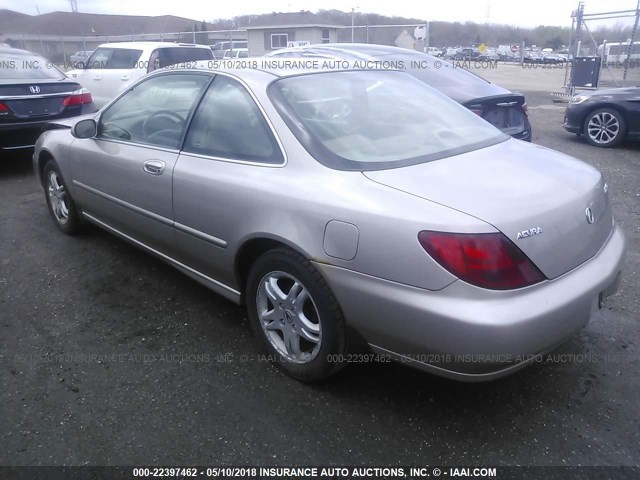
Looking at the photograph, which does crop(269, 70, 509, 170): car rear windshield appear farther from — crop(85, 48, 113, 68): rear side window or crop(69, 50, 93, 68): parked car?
crop(69, 50, 93, 68): parked car

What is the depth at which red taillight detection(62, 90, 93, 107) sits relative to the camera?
6.95 meters

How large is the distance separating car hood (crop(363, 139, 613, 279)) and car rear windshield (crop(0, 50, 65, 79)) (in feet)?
20.6

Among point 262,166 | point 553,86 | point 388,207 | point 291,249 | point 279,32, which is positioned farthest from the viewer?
point 279,32

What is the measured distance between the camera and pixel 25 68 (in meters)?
7.03

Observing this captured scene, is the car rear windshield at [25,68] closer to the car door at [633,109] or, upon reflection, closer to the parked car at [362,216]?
the parked car at [362,216]

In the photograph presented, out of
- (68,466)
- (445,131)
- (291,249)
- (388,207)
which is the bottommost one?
(68,466)

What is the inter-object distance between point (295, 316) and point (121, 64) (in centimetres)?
984

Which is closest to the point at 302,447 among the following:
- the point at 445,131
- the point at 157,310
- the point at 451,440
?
the point at 451,440

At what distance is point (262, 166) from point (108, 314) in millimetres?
1531

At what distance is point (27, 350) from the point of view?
9.76 feet

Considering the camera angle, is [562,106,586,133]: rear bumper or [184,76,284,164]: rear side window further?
[562,106,586,133]: rear bumper

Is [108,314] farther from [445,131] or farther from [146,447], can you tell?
[445,131]

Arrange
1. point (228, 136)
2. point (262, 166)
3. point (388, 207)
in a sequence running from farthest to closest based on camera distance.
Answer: point (228, 136)
point (262, 166)
point (388, 207)

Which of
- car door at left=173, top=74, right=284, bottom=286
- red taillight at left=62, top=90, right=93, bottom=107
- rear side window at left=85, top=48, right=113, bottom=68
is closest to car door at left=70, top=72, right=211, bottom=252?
car door at left=173, top=74, right=284, bottom=286
